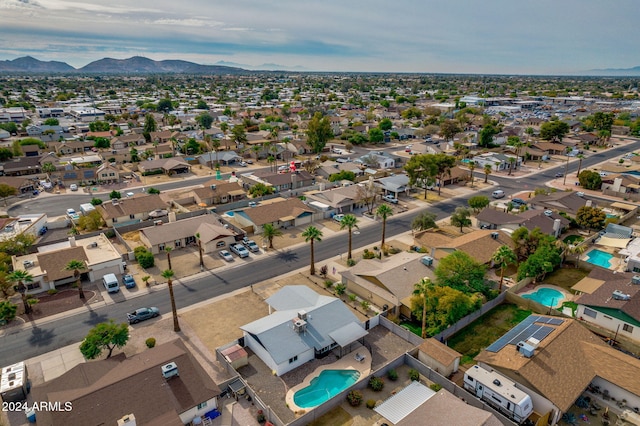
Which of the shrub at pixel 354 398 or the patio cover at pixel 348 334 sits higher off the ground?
the patio cover at pixel 348 334

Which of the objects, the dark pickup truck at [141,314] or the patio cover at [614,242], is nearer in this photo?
the dark pickup truck at [141,314]

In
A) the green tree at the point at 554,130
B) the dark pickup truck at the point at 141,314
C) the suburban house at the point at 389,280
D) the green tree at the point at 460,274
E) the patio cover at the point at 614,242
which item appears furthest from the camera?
the green tree at the point at 554,130

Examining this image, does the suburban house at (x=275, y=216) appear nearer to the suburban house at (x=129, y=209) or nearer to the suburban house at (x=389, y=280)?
the suburban house at (x=129, y=209)

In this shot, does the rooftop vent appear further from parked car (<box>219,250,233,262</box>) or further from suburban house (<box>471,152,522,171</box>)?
suburban house (<box>471,152,522,171</box>)

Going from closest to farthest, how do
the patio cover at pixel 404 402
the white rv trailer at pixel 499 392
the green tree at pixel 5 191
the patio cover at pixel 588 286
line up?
the patio cover at pixel 404 402 < the white rv trailer at pixel 499 392 < the patio cover at pixel 588 286 < the green tree at pixel 5 191

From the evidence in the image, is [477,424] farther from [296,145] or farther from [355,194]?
[296,145]

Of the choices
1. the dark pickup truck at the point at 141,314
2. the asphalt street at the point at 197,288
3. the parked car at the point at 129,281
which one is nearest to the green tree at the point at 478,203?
the asphalt street at the point at 197,288

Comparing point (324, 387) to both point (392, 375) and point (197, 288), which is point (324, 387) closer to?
point (392, 375)
